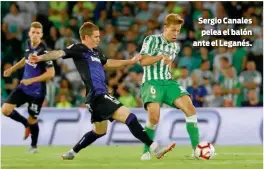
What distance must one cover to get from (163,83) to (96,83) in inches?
46.5

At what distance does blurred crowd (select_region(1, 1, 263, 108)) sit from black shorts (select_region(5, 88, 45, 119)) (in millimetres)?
3735

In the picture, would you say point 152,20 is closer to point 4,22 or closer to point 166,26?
point 4,22

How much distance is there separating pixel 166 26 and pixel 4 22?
9491 mm

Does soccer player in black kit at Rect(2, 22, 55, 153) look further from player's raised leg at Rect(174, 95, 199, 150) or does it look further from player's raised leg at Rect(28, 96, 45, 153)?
player's raised leg at Rect(174, 95, 199, 150)

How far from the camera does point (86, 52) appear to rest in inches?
420

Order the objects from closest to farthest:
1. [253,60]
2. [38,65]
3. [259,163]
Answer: [259,163], [38,65], [253,60]

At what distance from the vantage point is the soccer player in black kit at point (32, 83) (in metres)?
13.3

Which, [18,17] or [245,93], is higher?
[18,17]

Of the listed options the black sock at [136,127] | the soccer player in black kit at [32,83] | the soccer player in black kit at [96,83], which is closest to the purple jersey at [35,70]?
the soccer player in black kit at [32,83]

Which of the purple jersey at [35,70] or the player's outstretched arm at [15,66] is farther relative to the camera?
the player's outstretched arm at [15,66]

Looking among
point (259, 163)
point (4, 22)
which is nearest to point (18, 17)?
point (4, 22)

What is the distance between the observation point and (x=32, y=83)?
13641 millimetres

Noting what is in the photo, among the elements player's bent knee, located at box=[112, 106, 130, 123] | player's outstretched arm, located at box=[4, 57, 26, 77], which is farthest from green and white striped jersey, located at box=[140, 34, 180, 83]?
player's outstretched arm, located at box=[4, 57, 26, 77]

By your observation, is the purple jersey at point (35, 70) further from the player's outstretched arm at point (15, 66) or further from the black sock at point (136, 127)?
the black sock at point (136, 127)
